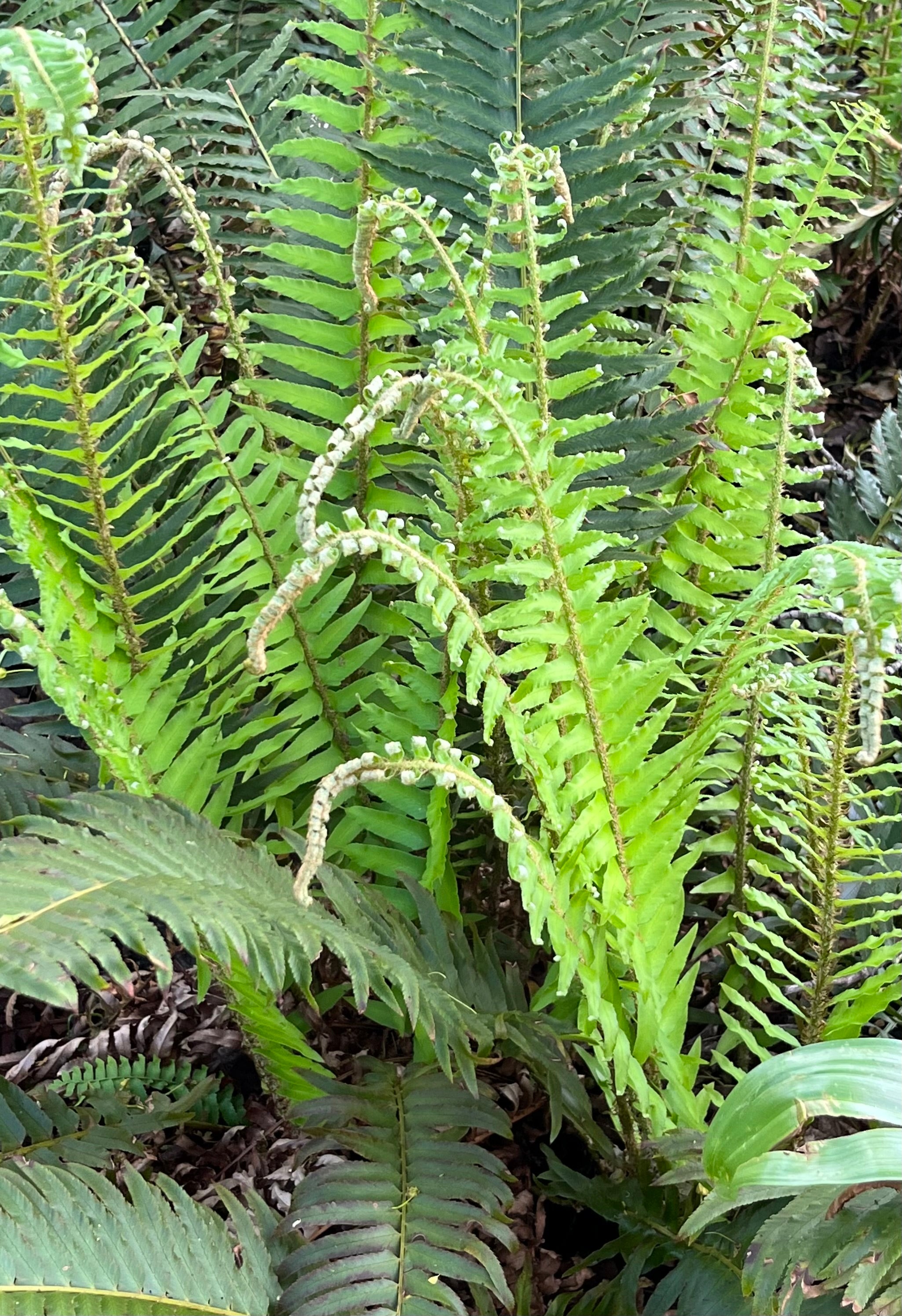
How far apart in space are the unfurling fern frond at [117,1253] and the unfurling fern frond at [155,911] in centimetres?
17

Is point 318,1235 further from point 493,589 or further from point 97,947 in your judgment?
point 493,589

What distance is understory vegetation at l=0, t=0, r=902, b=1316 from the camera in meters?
0.68

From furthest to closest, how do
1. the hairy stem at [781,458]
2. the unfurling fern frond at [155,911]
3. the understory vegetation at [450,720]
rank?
the hairy stem at [781,458], the understory vegetation at [450,720], the unfurling fern frond at [155,911]

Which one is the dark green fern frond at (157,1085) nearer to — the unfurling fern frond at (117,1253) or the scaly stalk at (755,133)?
the unfurling fern frond at (117,1253)

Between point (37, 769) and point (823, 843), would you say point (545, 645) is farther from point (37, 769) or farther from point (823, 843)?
point (37, 769)

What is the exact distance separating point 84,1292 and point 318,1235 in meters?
0.36

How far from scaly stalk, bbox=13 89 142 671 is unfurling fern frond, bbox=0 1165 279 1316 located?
513 mm

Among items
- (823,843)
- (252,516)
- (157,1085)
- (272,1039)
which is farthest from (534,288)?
(157,1085)

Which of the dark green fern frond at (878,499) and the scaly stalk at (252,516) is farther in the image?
Answer: the dark green fern frond at (878,499)

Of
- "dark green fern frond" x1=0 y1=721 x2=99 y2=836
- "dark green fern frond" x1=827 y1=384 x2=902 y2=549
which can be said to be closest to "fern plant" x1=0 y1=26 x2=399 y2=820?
"dark green fern frond" x1=0 y1=721 x2=99 y2=836

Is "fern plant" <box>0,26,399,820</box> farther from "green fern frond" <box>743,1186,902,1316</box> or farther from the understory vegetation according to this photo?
"green fern frond" <box>743,1186,902,1316</box>

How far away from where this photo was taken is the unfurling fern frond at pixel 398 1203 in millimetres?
743

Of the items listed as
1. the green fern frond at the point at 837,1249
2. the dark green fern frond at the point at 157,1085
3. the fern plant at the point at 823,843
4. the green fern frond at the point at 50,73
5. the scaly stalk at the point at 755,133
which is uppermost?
the scaly stalk at the point at 755,133

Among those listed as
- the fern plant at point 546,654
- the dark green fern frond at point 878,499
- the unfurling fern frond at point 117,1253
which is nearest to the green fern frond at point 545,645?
the fern plant at point 546,654
